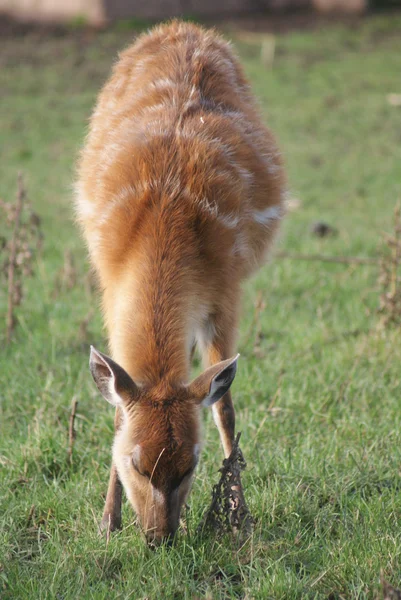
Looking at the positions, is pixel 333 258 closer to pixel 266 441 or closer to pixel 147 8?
pixel 266 441

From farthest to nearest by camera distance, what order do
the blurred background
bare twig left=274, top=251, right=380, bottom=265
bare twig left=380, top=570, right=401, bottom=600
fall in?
the blurred background < bare twig left=274, top=251, right=380, bottom=265 < bare twig left=380, top=570, right=401, bottom=600

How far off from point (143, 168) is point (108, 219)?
32 cm

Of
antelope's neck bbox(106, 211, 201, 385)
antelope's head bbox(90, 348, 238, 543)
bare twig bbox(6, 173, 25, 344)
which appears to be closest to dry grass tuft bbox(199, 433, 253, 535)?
antelope's head bbox(90, 348, 238, 543)

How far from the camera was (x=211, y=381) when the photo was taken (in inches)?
149

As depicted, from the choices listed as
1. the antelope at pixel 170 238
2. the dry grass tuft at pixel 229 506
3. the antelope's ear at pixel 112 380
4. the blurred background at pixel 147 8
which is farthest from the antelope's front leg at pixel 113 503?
the blurred background at pixel 147 8

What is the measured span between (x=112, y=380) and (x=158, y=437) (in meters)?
0.33

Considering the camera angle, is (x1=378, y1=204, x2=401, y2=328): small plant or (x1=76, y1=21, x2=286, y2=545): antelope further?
(x1=378, y1=204, x2=401, y2=328): small plant

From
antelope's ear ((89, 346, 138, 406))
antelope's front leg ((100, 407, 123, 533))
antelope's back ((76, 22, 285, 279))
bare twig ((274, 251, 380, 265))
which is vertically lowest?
bare twig ((274, 251, 380, 265))

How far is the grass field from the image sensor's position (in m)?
3.76

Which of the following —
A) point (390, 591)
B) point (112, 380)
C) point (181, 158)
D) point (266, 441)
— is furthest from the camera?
point (266, 441)

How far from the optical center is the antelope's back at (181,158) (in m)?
4.45

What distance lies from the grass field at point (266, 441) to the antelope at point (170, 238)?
0.26 meters

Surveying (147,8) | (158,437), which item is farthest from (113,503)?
(147,8)

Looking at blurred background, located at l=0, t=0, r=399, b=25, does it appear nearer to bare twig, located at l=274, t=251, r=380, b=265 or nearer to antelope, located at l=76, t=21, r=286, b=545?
bare twig, located at l=274, t=251, r=380, b=265
